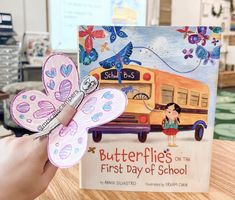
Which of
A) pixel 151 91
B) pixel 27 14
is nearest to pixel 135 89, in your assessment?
pixel 151 91

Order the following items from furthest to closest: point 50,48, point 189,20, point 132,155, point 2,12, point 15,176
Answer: point 189,20
point 50,48
point 2,12
point 132,155
point 15,176

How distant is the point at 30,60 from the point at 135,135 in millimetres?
2486

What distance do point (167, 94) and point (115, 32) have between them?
11cm

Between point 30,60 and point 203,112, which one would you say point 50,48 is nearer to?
point 30,60

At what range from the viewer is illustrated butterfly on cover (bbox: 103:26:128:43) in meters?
0.38

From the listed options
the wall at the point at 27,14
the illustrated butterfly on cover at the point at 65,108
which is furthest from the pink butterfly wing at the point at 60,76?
the wall at the point at 27,14

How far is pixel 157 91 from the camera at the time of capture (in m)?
0.39

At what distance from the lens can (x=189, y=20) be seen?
414 cm

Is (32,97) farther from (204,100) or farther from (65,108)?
(204,100)

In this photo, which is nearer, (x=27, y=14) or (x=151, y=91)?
(x=151, y=91)

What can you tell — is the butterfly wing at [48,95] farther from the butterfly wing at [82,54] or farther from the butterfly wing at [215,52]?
the butterfly wing at [215,52]

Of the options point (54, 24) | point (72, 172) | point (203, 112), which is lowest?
point (72, 172)

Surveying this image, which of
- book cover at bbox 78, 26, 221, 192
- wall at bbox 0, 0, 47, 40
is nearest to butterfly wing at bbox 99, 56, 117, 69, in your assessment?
book cover at bbox 78, 26, 221, 192

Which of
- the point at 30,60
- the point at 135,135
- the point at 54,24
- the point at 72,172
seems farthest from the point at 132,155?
Answer: the point at 54,24
